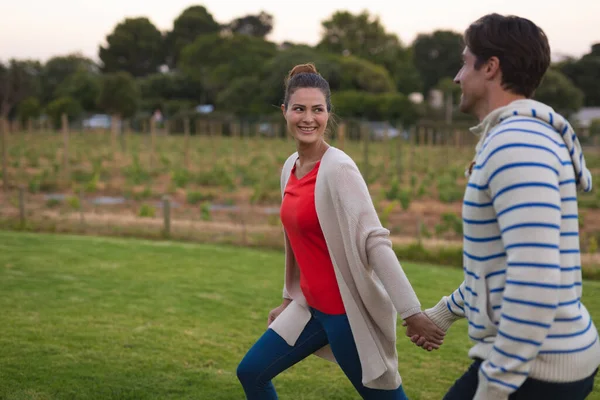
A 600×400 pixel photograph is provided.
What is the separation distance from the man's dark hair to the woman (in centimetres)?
74

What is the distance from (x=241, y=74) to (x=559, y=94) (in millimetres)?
24122

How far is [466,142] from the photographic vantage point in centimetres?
3428

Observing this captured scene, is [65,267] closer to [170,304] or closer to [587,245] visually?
[170,304]

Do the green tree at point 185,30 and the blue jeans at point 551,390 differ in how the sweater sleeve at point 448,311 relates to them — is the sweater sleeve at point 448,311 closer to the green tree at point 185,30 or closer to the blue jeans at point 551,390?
the blue jeans at point 551,390

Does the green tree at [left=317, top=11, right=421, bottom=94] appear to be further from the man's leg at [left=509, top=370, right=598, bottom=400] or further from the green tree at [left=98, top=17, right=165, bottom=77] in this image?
the man's leg at [left=509, top=370, right=598, bottom=400]

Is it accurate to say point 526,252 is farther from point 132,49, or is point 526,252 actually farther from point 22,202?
point 132,49

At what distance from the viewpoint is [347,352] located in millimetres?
2402

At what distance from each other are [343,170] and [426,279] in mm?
4195

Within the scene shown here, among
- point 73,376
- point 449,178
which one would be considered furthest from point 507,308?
point 449,178

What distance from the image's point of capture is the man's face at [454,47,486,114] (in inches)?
67.0

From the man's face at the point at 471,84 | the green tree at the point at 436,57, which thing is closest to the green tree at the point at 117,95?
the green tree at the point at 436,57

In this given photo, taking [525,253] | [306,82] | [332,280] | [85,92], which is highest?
[85,92]

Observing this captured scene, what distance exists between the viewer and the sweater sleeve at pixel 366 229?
2.25 m

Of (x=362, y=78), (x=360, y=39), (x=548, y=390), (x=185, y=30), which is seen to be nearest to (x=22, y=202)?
(x=548, y=390)
